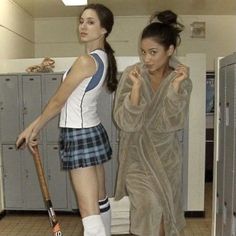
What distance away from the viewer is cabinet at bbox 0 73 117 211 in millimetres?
3723

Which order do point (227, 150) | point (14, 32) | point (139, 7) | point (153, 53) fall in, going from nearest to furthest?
point (153, 53)
point (227, 150)
point (14, 32)
point (139, 7)

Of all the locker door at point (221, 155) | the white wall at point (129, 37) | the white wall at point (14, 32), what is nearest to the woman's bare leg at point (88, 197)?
the locker door at point (221, 155)

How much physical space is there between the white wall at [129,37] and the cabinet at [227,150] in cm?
340

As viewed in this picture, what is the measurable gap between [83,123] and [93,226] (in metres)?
0.57

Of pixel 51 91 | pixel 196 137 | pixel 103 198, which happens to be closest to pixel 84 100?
pixel 103 198

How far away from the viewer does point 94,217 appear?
6.27 ft

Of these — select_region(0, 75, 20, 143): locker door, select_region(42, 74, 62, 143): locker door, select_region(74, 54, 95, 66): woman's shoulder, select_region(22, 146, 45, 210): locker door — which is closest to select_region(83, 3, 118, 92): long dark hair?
select_region(74, 54, 95, 66): woman's shoulder

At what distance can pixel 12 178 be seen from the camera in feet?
12.7

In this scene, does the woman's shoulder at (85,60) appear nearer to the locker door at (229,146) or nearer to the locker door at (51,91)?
the locker door at (229,146)

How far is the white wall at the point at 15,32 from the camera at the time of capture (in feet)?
13.0

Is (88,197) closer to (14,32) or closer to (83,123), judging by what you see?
(83,123)

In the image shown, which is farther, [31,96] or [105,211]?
[31,96]

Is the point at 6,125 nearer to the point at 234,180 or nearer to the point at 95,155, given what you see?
the point at 95,155

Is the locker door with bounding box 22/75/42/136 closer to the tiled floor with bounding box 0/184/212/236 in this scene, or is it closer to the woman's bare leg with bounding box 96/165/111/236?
the tiled floor with bounding box 0/184/212/236
